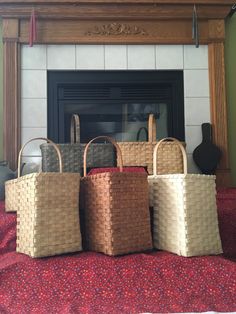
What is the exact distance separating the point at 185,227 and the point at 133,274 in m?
0.22

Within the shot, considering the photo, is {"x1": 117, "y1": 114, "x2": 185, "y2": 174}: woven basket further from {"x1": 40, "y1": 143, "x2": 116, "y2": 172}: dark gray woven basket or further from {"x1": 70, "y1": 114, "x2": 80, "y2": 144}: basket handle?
{"x1": 70, "y1": 114, "x2": 80, "y2": 144}: basket handle

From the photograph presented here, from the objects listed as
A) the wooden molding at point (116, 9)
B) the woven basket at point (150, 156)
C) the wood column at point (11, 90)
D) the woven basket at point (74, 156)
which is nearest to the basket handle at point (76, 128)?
the woven basket at point (74, 156)

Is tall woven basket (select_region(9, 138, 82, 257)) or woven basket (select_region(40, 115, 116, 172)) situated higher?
woven basket (select_region(40, 115, 116, 172))

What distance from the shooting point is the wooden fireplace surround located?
2707 millimetres

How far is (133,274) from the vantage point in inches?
48.2

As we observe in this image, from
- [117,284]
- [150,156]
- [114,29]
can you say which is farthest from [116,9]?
[117,284]

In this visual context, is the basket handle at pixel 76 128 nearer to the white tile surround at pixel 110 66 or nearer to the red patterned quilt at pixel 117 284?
the white tile surround at pixel 110 66

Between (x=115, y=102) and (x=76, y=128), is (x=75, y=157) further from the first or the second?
(x=115, y=102)

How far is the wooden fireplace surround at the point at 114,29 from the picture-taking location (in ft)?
8.88

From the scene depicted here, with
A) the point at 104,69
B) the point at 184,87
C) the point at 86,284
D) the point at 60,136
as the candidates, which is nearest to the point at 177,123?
the point at 184,87

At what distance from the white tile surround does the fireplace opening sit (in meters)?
0.04

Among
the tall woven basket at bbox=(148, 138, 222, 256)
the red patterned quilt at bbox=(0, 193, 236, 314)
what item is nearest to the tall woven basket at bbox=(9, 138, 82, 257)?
the red patterned quilt at bbox=(0, 193, 236, 314)

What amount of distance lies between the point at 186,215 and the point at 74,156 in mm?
866

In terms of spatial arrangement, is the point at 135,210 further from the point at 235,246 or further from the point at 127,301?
the point at 235,246
